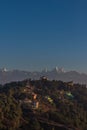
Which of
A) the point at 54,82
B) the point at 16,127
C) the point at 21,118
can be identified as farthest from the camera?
the point at 54,82

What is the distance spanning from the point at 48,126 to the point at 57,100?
25344mm

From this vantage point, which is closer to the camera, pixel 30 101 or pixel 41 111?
pixel 41 111

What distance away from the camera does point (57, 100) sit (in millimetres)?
79500

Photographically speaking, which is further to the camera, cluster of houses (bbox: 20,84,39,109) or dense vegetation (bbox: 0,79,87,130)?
cluster of houses (bbox: 20,84,39,109)

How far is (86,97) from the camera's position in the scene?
91.6m

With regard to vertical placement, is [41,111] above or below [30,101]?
below

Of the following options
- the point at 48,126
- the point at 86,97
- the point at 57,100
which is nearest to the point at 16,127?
the point at 48,126

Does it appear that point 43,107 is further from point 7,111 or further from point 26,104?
point 7,111

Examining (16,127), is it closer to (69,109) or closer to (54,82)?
(69,109)

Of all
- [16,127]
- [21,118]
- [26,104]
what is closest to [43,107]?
[26,104]

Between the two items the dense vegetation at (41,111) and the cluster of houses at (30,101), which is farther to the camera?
the cluster of houses at (30,101)

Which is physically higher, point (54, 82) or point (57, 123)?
point (54, 82)

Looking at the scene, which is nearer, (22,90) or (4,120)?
(4,120)

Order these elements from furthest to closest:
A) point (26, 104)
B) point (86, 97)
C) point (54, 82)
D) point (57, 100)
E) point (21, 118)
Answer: point (54, 82) → point (86, 97) → point (57, 100) → point (26, 104) → point (21, 118)
